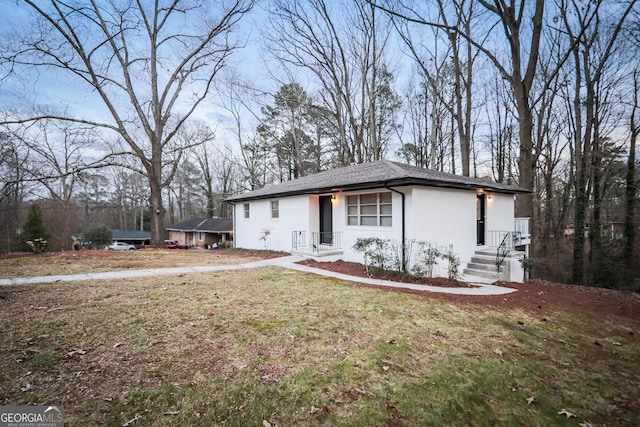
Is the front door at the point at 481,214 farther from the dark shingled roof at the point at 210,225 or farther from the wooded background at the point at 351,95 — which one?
the dark shingled roof at the point at 210,225

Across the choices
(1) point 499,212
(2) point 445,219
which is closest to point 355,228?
(2) point 445,219

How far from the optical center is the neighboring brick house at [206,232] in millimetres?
30400

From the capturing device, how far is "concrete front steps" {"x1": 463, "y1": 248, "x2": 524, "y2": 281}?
887 centimetres

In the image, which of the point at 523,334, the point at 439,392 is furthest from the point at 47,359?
the point at 523,334

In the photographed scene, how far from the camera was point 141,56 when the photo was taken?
1430cm

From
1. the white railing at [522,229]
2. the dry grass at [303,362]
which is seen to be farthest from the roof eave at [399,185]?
the dry grass at [303,362]

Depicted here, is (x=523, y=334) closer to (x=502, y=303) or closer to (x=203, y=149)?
(x=502, y=303)

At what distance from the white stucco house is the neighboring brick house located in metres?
18.3

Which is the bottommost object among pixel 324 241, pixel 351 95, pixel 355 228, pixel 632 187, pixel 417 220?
pixel 324 241

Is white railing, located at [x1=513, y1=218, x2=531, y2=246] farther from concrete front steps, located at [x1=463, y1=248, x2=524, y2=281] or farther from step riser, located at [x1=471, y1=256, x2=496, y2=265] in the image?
step riser, located at [x1=471, y1=256, x2=496, y2=265]

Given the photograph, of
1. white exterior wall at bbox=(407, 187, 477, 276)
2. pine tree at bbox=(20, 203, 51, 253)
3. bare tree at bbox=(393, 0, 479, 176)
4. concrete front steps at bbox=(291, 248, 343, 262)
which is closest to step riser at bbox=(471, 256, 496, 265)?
white exterior wall at bbox=(407, 187, 477, 276)

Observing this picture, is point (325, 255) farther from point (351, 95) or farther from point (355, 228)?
point (351, 95)

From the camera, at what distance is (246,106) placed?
2184 cm

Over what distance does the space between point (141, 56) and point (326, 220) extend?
1315 centimetres
